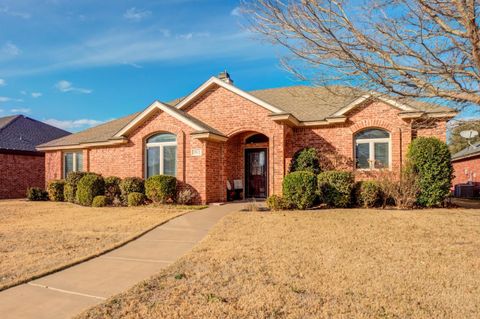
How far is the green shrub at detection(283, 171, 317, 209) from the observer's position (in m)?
12.0

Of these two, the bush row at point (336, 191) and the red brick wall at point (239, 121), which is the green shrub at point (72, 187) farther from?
the bush row at point (336, 191)

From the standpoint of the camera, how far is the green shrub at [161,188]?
1414 centimetres

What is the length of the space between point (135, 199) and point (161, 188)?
4.45 feet

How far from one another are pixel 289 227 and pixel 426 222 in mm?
3927

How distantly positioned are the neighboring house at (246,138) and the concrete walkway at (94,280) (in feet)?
21.9

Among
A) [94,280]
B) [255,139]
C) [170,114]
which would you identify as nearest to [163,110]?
[170,114]

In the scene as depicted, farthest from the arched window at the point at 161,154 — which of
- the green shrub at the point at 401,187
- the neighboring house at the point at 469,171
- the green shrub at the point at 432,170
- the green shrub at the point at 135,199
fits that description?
the neighboring house at the point at 469,171

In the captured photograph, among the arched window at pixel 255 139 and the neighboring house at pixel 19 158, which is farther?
the neighboring house at pixel 19 158

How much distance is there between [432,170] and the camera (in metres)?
12.1

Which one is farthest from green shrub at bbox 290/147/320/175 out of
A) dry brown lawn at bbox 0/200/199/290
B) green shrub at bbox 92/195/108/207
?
green shrub at bbox 92/195/108/207

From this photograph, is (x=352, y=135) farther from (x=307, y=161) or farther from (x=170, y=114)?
(x=170, y=114)

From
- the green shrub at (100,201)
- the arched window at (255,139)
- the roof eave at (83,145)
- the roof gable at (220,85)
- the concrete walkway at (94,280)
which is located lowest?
the concrete walkway at (94,280)

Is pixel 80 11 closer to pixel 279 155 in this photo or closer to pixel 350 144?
pixel 279 155

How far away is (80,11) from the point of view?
11586 millimetres
